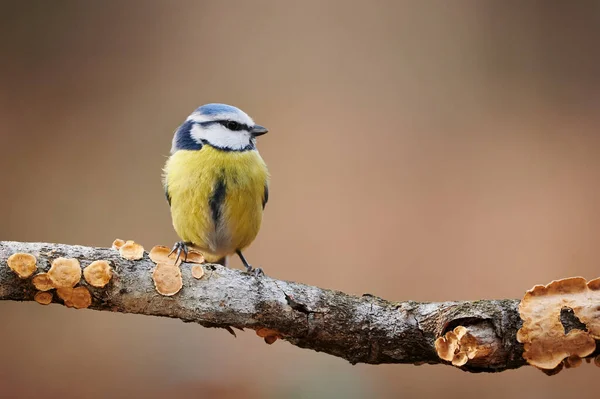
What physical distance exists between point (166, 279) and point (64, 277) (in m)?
0.13

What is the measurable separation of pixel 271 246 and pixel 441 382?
2.22 feet

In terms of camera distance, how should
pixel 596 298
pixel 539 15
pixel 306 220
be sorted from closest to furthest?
pixel 596 298 < pixel 306 220 < pixel 539 15

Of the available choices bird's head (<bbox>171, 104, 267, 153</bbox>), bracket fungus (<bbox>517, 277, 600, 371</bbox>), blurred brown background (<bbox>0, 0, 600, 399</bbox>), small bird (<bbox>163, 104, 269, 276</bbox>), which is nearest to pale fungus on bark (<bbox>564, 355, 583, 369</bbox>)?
bracket fungus (<bbox>517, 277, 600, 371</bbox>)

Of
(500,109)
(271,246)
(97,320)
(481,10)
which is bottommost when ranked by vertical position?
(97,320)

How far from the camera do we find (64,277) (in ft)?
2.77

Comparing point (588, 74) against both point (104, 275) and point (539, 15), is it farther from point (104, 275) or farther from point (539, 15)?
point (104, 275)

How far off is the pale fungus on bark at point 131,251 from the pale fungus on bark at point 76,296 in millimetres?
69

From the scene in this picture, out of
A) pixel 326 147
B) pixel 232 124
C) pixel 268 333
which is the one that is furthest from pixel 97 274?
pixel 326 147

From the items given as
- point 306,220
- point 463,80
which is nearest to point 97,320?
point 306,220

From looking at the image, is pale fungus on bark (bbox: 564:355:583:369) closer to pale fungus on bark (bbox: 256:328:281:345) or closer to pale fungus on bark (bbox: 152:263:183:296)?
pale fungus on bark (bbox: 256:328:281:345)

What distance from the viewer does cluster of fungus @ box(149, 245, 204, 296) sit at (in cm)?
89

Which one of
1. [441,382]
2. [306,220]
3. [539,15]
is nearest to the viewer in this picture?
[441,382]

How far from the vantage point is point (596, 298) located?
838mm

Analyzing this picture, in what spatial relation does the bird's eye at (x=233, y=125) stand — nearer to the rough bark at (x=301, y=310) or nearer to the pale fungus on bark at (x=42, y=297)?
the rough bark at (x=301, y=310)
